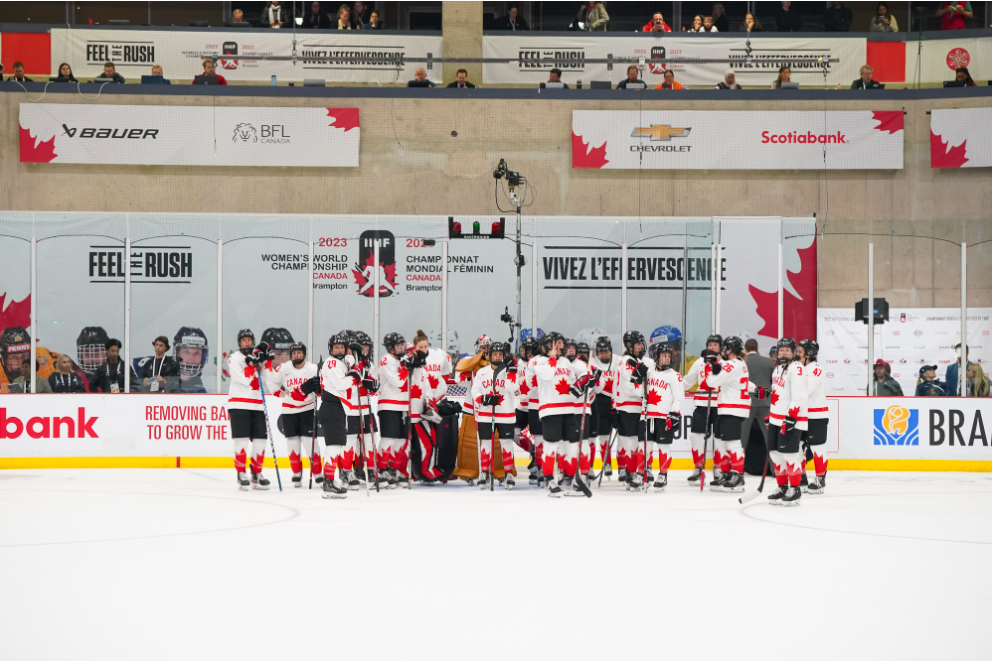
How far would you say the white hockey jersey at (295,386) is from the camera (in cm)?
961

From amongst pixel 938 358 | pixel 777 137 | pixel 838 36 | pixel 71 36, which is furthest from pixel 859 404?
pixel 71 36

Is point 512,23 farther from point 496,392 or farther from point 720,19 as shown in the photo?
point 496,392

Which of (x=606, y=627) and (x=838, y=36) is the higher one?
(x=838, y=36)

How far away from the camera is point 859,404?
11.8 meters

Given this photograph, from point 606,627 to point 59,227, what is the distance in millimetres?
11742

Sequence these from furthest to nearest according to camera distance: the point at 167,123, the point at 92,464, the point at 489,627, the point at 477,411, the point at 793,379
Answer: the point at 167,123 → the point at 92,464 → the point at 477,411 → the point at 793,379 → the point at 489,627

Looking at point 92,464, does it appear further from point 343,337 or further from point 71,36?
point 71,36

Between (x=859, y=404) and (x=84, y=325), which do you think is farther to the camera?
(x=84, y=325)

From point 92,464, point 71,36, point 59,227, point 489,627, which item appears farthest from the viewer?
point 71,36

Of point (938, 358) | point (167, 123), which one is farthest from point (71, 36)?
point (938, 358)

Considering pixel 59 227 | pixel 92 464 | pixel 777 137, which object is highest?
pixel 777 137

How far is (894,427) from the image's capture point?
11844 mm

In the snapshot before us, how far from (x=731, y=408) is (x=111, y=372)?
8202 mm

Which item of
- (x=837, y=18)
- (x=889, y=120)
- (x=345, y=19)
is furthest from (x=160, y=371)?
(x=837, y=18)
